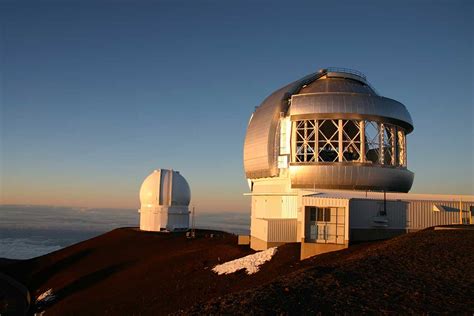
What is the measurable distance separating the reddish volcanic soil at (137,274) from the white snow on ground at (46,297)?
0.40 m

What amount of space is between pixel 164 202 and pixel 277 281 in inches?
1148

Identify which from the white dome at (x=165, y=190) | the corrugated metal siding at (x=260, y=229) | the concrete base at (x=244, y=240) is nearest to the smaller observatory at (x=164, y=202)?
the white dome at (x=165, y=190)

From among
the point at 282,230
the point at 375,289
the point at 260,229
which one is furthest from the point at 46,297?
the point at 375,289

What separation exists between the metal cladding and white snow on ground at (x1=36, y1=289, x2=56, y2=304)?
45.7 feet

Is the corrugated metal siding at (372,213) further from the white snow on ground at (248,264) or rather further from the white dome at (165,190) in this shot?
the white dome at (165,190)

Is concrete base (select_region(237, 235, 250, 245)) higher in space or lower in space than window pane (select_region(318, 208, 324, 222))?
lower

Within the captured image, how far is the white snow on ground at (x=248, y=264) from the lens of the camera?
60.1 feet

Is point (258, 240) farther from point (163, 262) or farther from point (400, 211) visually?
point (400, 211)

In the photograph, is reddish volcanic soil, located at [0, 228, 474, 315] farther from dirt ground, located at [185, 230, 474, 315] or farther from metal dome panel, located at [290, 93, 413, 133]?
metal dome panel, located at [290, 93, 413, 133]

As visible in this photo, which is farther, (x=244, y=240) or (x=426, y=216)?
(x=244, y=240)

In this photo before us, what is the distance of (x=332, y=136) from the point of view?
84.3 ft

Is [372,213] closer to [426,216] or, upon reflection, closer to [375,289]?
[426,216]

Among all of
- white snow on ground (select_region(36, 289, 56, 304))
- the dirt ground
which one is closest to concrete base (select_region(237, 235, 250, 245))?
white snow on ground (select_region(36, 289, 56, 304))

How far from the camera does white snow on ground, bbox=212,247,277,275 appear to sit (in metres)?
18.3
